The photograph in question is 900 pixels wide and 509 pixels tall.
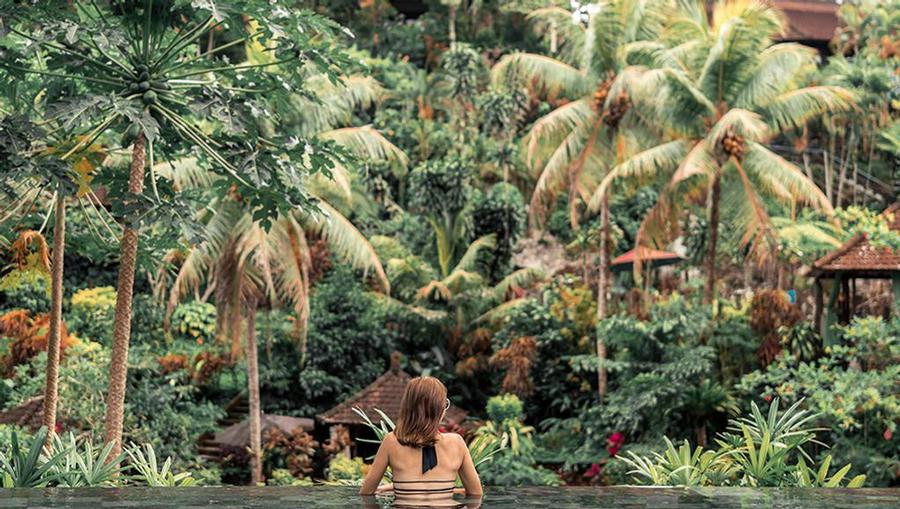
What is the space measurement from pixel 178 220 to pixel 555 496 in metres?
3.97

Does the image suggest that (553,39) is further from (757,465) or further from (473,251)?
(757,465)

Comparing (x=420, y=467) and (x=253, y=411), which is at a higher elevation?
(x=253, y=411)

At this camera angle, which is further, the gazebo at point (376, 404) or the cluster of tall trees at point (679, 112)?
the gazebo at point (376, 404)

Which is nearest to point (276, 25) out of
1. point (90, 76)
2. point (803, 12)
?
point (90, 76)

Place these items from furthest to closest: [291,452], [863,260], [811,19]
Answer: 1. [811,19]
2. [291,452]
3. [863,260]

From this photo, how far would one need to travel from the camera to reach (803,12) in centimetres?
3603

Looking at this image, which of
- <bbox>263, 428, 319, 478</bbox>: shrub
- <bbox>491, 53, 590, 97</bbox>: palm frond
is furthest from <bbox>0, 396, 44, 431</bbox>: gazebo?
<bbox>491, 53, 590, 97</bbox>: palm frond

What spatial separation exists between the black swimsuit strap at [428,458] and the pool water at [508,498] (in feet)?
1.62

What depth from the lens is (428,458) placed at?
631 centimetres

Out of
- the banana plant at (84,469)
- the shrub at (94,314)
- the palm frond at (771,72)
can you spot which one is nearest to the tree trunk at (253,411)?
the shrub at (94,314)

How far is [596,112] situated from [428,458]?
1696 cm

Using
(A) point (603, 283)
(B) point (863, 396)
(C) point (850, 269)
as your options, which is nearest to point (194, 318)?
(A) point (603, 283)

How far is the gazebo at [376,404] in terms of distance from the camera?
21.8 m

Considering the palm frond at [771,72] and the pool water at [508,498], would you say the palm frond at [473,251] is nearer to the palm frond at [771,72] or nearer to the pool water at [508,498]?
the palm frond at [771,72]
